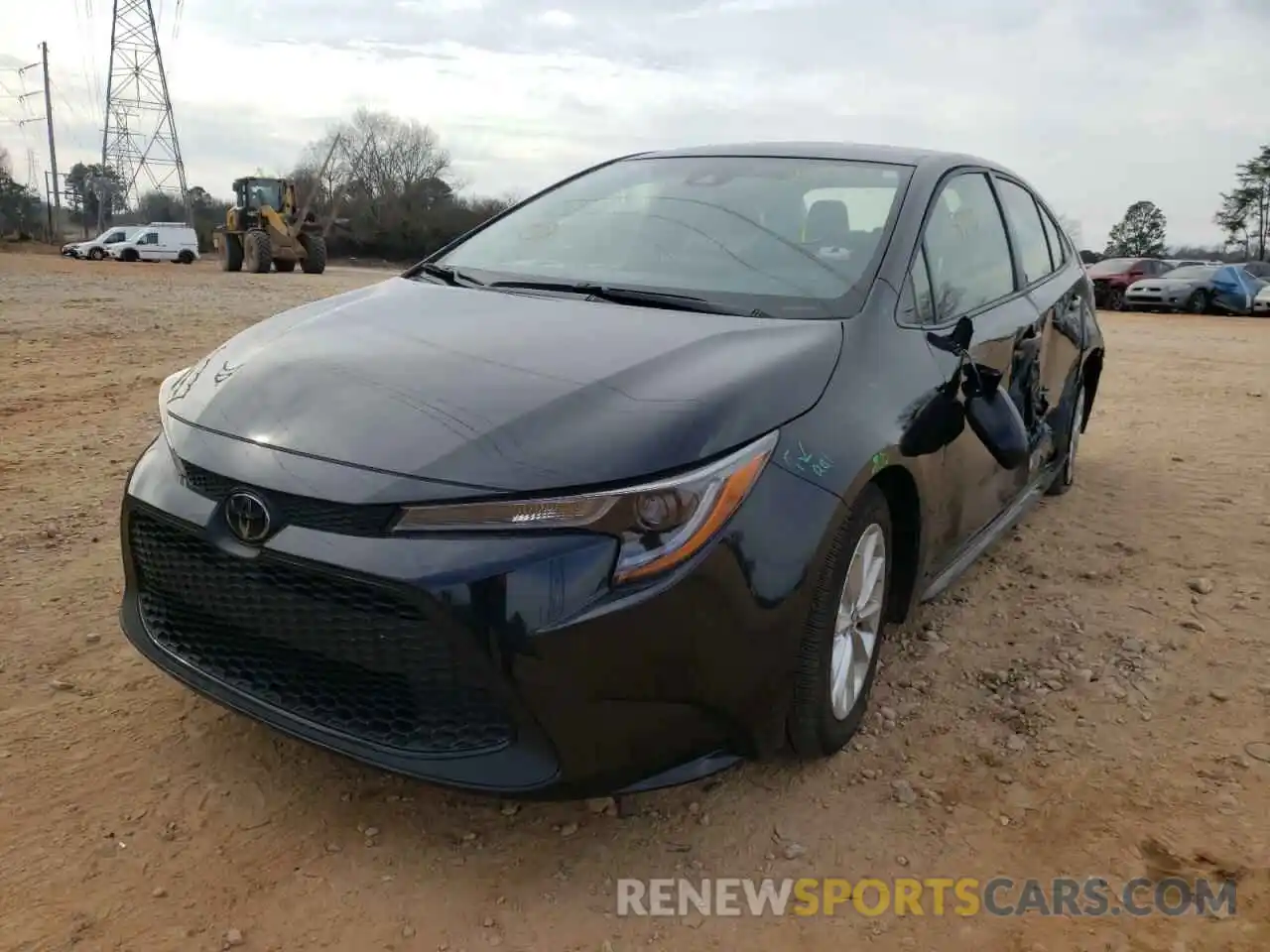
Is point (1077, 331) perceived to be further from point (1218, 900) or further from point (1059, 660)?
point (1218, 900)

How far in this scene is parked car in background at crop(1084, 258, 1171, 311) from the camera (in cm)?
2350

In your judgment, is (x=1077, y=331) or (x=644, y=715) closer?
(x=644, y=715)

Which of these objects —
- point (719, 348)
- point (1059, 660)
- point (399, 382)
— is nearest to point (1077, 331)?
point (1059, 660)

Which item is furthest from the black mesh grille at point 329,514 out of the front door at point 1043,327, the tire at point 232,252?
the tire at point 232,252

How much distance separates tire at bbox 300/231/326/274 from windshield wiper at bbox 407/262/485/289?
88.0 feet

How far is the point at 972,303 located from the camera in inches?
128

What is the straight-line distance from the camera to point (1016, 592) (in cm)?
378

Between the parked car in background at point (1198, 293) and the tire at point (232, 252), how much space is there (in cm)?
2342

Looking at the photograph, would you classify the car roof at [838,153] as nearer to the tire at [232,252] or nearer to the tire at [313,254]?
the tire at [313,254]

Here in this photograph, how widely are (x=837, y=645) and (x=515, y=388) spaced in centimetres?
99

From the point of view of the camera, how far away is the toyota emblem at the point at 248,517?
6.55ft

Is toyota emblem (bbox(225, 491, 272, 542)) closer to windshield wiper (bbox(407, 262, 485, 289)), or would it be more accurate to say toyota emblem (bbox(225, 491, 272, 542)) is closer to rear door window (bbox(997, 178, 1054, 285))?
windshield wiper (bbox(407, 262, 485, 289))

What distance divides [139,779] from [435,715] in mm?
925

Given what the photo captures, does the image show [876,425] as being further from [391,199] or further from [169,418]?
[391,199]
